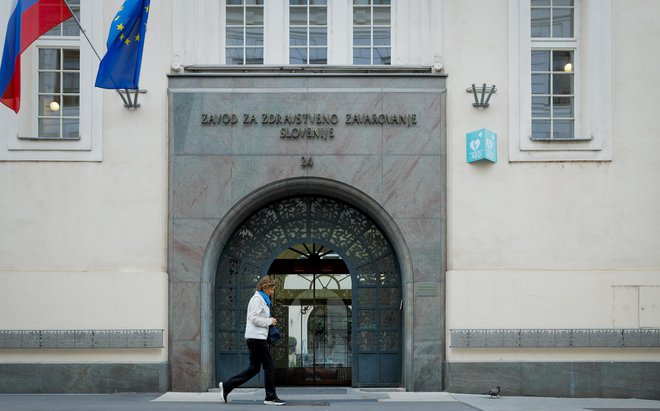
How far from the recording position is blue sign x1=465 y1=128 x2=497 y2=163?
15.5 metres

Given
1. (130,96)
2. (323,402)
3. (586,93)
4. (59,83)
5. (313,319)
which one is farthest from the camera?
(313,319)

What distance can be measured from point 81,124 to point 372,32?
5030 millimetres

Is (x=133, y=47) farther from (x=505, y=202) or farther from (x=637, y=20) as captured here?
(x=637, y=20)

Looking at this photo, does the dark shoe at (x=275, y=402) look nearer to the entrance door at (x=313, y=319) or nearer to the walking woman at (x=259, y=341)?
the walking woman at (x=259, y=341)

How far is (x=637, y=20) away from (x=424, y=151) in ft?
13.3

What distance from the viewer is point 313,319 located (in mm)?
17719

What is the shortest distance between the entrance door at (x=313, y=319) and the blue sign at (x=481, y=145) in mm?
3287

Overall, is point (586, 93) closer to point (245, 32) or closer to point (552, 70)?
point (552, 70)

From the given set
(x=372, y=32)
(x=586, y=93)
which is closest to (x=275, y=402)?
(x=372, y=32)

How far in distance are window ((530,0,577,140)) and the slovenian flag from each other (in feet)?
24.6

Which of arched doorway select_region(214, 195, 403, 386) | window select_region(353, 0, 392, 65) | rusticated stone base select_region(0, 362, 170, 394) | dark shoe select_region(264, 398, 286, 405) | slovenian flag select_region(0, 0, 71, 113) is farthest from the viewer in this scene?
window select_region(353, 0, 392, 65)

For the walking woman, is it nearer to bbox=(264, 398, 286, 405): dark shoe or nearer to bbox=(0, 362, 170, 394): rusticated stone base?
bbox=(264, 398, 286, 405): dark shoe

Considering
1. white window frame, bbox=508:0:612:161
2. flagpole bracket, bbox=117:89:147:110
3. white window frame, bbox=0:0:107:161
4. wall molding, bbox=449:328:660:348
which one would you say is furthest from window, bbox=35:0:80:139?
wall molding, bbox=449:328:660:348

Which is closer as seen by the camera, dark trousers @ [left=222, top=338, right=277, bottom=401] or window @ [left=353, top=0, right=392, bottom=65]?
dark trousers @ [left=222, top=338, right=277, bottom=401]
